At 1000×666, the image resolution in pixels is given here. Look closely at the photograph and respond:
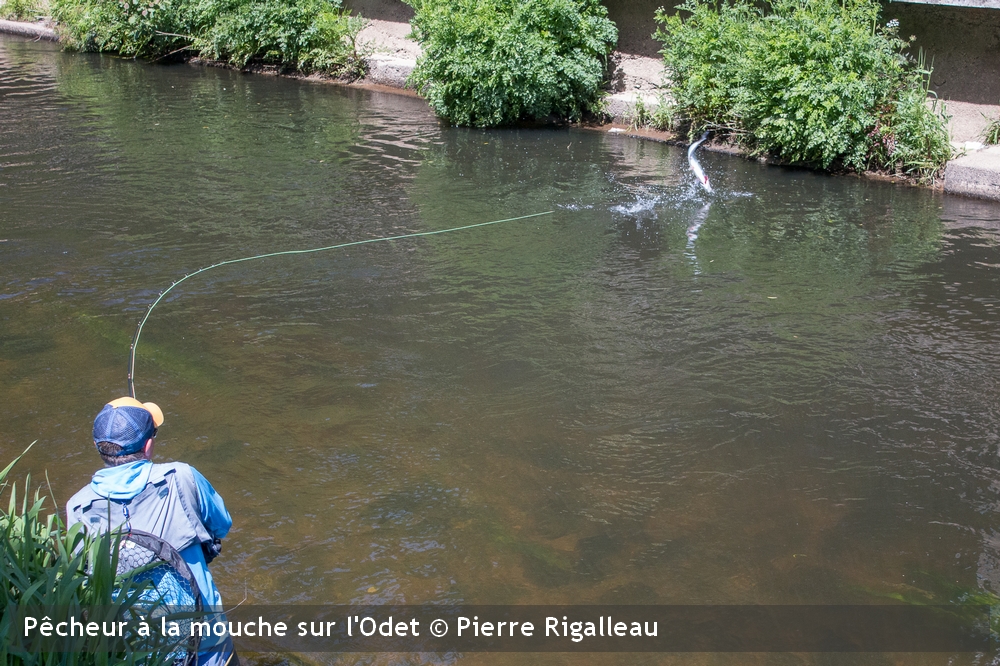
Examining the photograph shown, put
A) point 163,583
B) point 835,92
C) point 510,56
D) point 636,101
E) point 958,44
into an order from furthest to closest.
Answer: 1. point 636,101
2. point 510,56
3. point 958,44
4. point 835,92
5. point 163,583

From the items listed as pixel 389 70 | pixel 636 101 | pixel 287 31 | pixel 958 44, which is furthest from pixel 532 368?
pixel 287 31

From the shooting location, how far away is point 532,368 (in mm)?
7297

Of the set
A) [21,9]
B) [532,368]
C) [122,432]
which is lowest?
[532,368]

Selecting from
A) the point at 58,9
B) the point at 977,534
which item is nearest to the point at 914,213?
the point at 977,534

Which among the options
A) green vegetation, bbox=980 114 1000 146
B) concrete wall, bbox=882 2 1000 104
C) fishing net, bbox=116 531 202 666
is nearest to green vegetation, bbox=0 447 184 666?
fishing net, bbox=116 531 202 666

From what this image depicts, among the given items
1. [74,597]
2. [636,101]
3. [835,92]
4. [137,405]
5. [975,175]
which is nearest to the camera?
[74,597]

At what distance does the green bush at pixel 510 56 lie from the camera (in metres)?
14.2

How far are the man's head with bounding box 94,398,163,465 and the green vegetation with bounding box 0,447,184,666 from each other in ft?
1.00

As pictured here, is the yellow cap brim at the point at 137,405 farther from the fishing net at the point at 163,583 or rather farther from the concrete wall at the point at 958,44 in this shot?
the concrete wall at the point at 958,44

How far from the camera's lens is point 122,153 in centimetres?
1277

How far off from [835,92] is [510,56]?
4.91m

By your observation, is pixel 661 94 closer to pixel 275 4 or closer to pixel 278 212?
pixel 278 212

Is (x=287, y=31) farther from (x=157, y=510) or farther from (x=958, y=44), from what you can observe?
(x=157, y=510)

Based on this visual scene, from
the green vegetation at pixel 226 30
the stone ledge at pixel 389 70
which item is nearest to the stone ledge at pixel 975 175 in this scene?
the stone ledge at pixel 389 70
